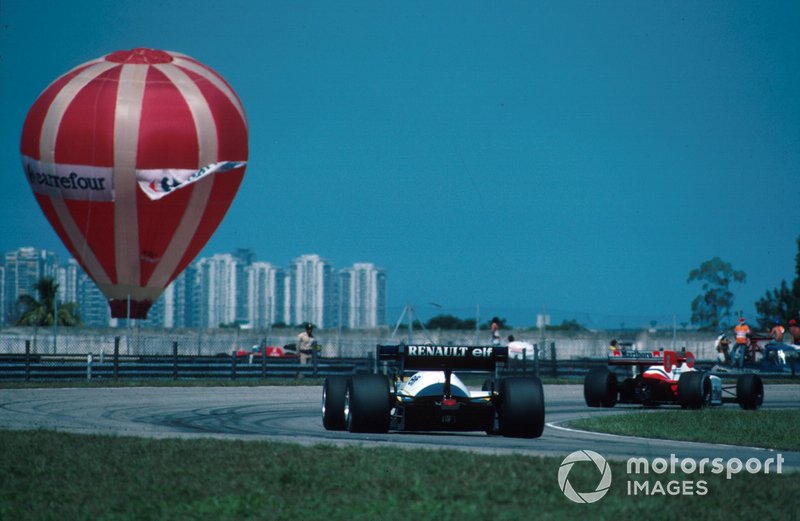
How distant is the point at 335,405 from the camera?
54.5 feet

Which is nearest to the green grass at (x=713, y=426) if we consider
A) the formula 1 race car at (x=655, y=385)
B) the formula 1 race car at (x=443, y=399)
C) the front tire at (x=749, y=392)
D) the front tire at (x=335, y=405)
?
the formula 1 race car at (x=655, y=385)

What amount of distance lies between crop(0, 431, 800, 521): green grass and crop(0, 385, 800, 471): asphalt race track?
1774 mm

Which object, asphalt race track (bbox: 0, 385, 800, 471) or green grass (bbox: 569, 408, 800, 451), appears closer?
asphalt race track (bbox: 0, 385, 800, 471)

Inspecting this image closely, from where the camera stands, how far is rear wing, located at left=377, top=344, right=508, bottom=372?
15.9 meters

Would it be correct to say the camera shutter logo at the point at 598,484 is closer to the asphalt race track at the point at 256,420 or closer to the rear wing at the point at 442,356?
the asphalt race track at the point at 256,420

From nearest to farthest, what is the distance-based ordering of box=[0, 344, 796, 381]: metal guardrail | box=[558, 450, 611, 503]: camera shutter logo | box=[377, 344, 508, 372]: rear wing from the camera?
box=[558, 450, 611, 503]: camera shutter logo, box=[377, 344, 508, 372]: rear wing, box=[0, 344, 796, 381]: metal guardrail

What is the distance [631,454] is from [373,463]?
10.8 feet

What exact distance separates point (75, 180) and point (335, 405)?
33796 millimetres

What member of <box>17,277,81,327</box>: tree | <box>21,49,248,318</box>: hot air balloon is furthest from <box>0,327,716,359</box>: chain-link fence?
<box>17,277,81,327</box>: tree

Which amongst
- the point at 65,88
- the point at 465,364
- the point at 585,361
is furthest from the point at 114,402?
the point at 65,88

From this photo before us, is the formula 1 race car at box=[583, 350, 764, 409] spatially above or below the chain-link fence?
below

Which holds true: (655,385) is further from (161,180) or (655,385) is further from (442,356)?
(161,180)
